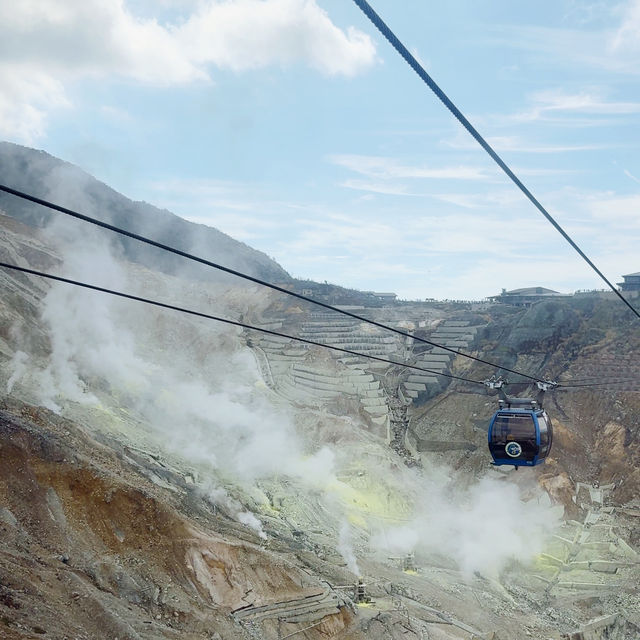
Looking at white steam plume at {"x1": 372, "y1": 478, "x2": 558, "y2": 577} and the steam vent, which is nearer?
the steam vent

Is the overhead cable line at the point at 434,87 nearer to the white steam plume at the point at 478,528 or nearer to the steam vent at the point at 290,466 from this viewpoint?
the steam vent at the point at 290,466

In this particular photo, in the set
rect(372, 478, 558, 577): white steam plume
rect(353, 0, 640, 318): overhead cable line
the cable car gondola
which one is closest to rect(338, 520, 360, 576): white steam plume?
rect(372, 478, 558, 577): white steam plume

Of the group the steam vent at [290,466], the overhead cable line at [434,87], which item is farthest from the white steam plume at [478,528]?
the overhead cable line at [434,87]

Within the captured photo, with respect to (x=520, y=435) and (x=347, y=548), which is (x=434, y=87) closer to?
(x=520, y=435)

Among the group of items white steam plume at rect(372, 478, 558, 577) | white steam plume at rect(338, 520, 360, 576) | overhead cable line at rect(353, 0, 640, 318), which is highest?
overhead cable line at rect(353, 0, 640, 318)

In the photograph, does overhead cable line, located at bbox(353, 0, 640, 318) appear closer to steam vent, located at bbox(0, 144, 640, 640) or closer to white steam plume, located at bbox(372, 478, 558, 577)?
steam vent, located at bbox(0, 144, 640, 640)

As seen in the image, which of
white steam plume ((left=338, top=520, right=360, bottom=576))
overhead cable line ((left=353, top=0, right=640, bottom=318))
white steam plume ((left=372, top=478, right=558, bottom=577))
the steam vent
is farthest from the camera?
white steam plume ((left=372, top=478, right=558, bottom=577))
